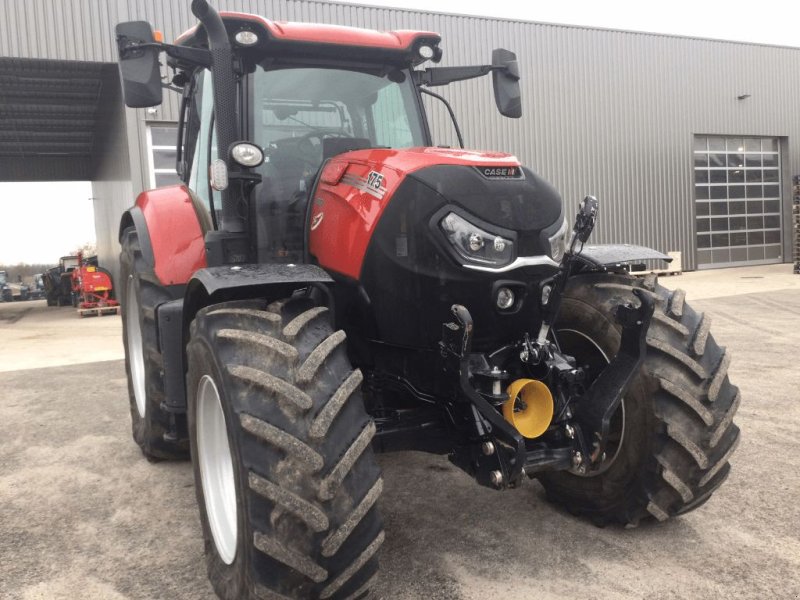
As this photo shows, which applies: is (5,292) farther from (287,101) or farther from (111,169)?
(287,101)

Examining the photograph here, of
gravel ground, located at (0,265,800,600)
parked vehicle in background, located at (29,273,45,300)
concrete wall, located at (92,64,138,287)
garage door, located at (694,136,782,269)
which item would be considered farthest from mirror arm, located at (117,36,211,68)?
parked vehicle in background, located at (29,273,45,300)

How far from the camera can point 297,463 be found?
2.08 meters

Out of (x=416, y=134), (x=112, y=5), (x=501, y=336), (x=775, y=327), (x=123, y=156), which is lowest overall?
(x=775, y=327)

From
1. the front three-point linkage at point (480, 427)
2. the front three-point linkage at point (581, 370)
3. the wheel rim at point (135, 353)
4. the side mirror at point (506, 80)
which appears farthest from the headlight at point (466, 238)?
the wheel rim at point (135, 353)

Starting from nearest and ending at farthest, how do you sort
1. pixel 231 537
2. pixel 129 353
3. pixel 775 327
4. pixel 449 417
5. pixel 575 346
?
pixel 231 537, pixel 449 417, pixel 575 346, pixel 129 353, pixel 775 327

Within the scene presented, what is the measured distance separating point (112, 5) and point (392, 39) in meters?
12.1

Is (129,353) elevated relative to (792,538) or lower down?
elevated

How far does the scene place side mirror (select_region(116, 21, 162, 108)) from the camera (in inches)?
110

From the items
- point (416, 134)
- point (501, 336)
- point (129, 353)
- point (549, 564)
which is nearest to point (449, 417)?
point (501, 336)

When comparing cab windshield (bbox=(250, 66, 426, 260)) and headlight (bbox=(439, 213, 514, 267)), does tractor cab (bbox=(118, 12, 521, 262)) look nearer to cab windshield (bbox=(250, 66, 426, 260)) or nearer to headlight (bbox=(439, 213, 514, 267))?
cab windshield (bbox=(250, 66, 426, 260))

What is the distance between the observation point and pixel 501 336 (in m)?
2.64

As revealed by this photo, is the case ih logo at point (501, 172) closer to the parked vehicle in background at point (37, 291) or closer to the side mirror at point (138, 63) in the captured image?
the side mirror at point (138, 63)

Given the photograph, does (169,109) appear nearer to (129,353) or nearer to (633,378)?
(129,353)

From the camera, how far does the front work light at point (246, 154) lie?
2711 millimetres
